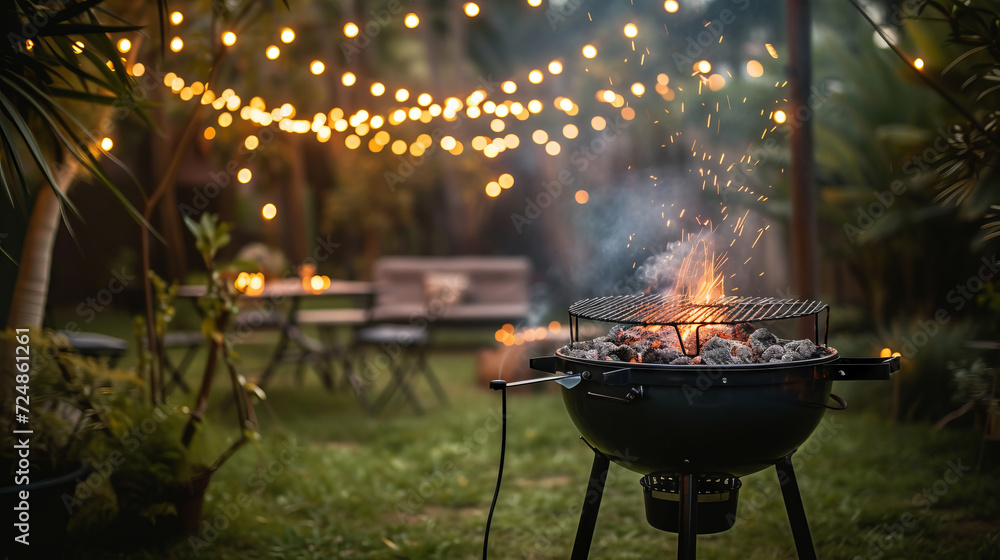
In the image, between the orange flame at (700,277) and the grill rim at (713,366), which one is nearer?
the grill rim at (713,366)

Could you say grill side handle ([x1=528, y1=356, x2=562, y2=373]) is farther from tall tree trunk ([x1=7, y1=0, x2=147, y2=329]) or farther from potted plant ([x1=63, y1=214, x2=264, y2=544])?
tall tree trunk ([x1=7, y1=0, x2=147, y2=329])

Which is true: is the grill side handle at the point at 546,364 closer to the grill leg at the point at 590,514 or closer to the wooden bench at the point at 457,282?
the grill leg at the point at 590,514

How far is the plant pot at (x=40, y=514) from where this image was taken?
2.71m

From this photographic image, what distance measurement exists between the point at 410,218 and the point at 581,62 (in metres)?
5.09

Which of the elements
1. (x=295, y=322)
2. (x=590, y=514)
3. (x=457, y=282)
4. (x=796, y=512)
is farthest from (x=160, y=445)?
(x=457, y=282)

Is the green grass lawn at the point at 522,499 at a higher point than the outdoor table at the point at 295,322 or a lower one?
lower

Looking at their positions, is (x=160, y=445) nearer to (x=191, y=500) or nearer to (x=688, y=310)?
(x=191, y=500)

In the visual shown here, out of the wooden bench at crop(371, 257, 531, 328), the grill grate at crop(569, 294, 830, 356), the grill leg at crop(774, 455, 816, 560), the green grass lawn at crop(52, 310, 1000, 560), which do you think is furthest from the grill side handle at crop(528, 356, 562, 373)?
the wooden bench at crop(371, 257, 531, 328)

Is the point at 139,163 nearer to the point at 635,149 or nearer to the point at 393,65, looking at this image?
the point at 393,65

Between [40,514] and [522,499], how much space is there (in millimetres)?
2152

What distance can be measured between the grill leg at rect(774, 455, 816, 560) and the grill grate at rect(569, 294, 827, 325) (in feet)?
1.47

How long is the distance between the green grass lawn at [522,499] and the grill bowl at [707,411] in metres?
Result: 1.17

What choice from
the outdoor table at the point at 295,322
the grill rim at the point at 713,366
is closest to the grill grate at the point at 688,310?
the grill rim at the point at 713,366

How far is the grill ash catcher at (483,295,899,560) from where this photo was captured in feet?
6.71
